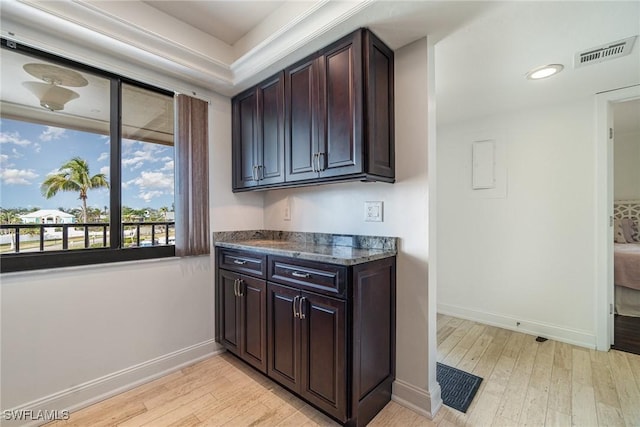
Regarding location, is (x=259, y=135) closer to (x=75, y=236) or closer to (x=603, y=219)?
(x=75, y=236)

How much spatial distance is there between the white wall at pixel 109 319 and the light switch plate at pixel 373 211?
50.2 inches

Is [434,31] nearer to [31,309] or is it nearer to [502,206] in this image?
[502,206]

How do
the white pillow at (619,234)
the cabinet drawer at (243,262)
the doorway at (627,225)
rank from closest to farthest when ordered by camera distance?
the cabinet drawer at (243,262), the doorway at (627,225), the white pillow at (619,234)

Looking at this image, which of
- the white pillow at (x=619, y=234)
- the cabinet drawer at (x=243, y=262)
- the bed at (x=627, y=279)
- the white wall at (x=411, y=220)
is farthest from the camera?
the white pillow at (x=619, y=234)

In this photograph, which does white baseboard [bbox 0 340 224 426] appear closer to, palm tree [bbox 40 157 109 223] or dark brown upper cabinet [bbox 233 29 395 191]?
palm tree [bbox 40 157 109 223]

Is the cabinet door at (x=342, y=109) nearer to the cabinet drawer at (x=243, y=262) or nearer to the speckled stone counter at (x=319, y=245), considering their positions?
the speckled stone counter at (x=319, y=245)

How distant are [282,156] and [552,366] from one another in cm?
264

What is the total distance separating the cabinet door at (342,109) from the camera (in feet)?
5.12

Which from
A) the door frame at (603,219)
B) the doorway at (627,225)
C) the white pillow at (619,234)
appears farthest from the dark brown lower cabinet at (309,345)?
the white pillow at (619,234)

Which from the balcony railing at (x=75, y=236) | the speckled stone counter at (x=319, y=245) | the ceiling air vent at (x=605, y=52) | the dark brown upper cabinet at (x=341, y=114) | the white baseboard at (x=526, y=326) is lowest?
the white baseboard at (x=526, y=326)

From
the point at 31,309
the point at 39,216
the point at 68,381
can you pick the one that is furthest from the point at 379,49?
the point at 68,381

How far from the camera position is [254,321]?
1971mm

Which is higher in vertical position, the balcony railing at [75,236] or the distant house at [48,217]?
the distant house at [48,217]

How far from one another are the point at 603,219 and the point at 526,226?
551mm
